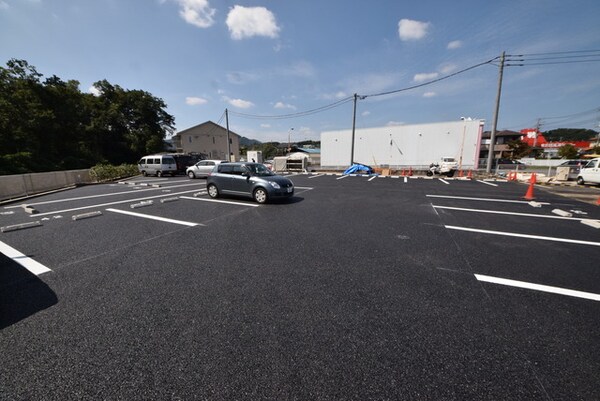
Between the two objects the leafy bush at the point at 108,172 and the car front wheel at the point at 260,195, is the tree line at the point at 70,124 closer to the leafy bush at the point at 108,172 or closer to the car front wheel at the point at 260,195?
the leafy bush at the point at 108,172

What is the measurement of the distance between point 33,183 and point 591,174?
29.1 metres

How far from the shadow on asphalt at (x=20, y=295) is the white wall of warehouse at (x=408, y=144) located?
26585 mm

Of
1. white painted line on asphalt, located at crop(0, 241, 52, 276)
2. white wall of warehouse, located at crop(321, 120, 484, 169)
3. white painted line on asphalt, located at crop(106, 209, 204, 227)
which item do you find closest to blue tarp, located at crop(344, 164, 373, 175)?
white wall of warehouse, located at crop(321, 120, 484, 169)

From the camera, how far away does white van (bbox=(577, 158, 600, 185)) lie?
11798 millimetres

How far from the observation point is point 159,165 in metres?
19.2

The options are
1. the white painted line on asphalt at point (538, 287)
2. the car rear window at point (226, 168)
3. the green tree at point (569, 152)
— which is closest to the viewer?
the white painted line on asphalt at point (538, 287)

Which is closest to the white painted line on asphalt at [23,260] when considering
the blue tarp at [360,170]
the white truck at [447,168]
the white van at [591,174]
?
the blue tarp at [360,170]

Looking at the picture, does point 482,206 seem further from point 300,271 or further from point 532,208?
point 300,271

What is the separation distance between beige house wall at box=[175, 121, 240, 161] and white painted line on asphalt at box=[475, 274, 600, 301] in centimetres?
3703

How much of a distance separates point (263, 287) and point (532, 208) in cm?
925

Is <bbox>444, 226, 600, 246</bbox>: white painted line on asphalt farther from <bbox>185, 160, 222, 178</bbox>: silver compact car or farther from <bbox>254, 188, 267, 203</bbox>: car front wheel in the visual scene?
<bbox>185, 160, 222, 178</bbox>: silver compact car

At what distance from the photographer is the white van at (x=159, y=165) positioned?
1916 cm

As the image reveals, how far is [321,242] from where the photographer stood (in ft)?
15.5

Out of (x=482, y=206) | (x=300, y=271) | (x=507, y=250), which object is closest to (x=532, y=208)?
(x=482, y=206)
